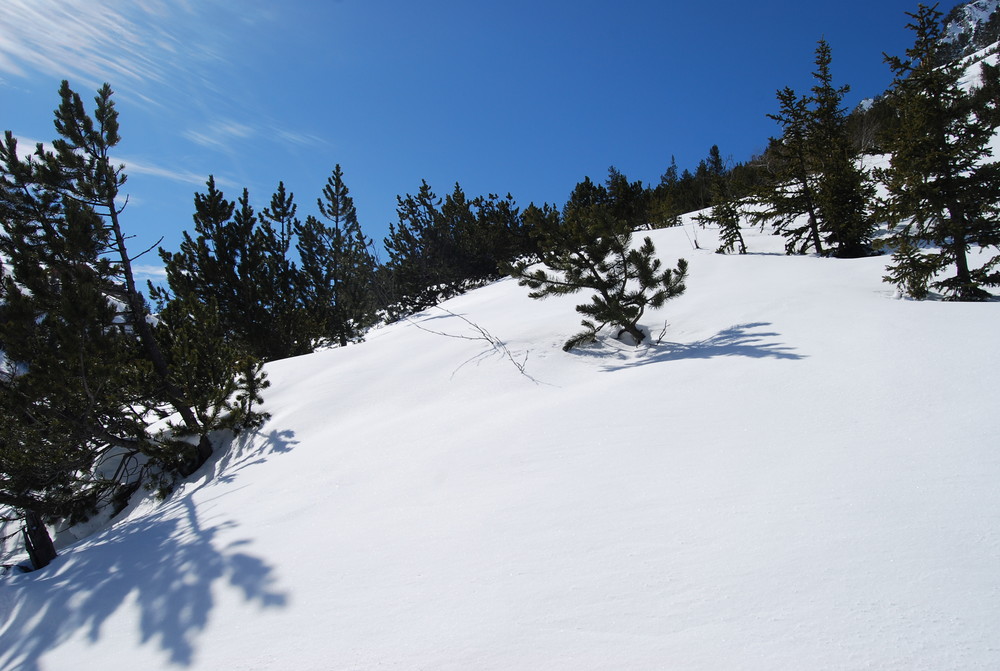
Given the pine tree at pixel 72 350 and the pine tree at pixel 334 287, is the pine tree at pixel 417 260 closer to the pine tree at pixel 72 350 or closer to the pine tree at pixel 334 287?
the pine tree at pixel 334 287

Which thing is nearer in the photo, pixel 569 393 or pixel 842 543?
pixel 842 543

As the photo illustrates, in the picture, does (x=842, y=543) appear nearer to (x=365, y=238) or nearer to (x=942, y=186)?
(x=942, y=186)

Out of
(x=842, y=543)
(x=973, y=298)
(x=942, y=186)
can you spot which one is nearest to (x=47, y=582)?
(x=842, y=543)

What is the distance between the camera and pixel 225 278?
38.0ft

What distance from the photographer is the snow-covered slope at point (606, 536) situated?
57.9 inches

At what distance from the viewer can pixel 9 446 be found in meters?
4.69

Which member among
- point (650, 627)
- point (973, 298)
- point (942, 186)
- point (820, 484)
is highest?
point (942, 186)

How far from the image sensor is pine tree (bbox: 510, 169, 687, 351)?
6.15 meters

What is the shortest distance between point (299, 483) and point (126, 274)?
15.2ft

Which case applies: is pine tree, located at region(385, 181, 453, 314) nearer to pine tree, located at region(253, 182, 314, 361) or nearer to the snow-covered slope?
pine tree, located at region(253, 182, 314, 361)

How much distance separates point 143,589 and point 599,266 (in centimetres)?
596

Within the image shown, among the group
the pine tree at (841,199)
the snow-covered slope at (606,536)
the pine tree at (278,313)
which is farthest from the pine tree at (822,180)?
the pine tree at (278,313)

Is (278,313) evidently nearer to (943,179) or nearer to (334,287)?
(334,287)

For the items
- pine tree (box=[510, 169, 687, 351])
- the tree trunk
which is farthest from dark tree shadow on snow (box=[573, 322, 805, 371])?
the tree trunk
